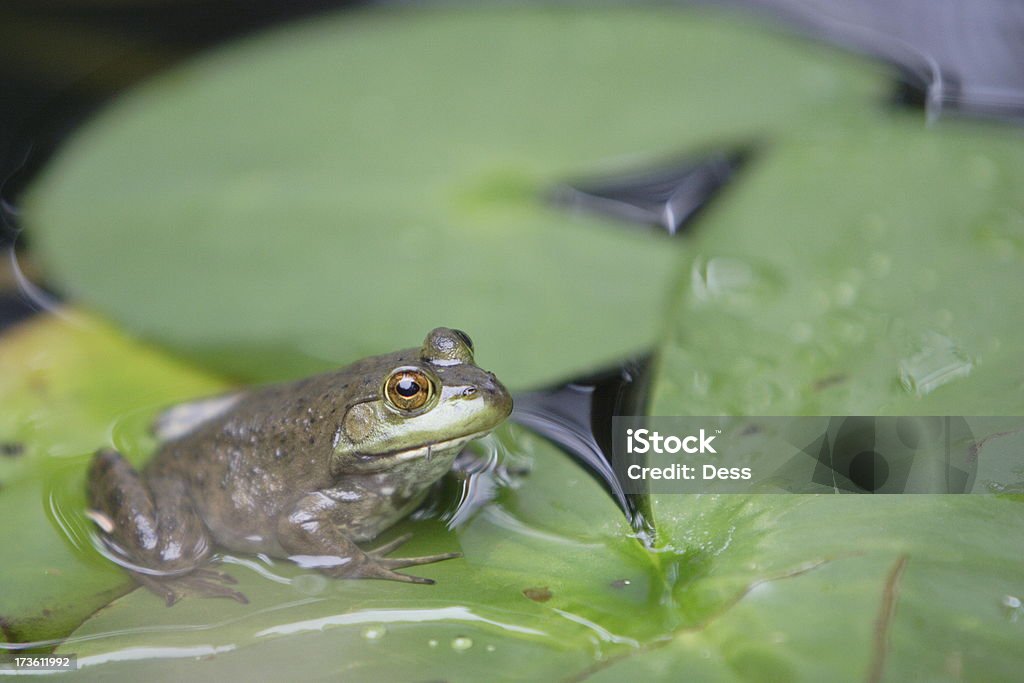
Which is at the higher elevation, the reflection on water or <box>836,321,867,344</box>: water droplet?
<box>836,321,867,344</box>: water droplet

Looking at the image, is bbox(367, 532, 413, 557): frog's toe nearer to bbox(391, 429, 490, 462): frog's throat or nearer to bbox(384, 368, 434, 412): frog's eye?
bbox(391, 429, 490, 462): frog's throat

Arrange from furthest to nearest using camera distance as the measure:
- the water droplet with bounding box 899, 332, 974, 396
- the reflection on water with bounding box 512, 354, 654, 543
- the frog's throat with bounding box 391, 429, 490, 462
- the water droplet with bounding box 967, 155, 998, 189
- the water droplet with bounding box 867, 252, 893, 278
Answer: the water droplet with bounding box 967, 155, 998, 189, the water droplet with bounding box 867, 252, 893, 278, the reflection on water with bounding box 512, 354, 654, 543, the water droplet with bounding box 899, 332, 974, 396, the frog's throat with bounding box 391, 429, 490, 462

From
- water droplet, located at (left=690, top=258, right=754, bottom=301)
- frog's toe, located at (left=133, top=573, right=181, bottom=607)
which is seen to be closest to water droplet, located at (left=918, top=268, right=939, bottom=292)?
water droplet, located at (left=690, top=258, right=754, bottom=301)

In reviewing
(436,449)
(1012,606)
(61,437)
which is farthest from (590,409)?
(61,437)

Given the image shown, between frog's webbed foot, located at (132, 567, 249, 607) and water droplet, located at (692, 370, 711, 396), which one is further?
water droplet, located at (692, 370, 711, 396)

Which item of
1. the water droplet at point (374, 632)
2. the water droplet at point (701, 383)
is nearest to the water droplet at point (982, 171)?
the water droplet at point (701, 383)

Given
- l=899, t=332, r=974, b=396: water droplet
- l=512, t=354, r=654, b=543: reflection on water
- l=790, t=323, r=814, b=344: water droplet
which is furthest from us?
l=790, t=323, r=814, b=344: water droplet

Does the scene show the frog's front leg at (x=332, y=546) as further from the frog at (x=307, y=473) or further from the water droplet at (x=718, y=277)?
the water droplet at (x=718, y=277)
